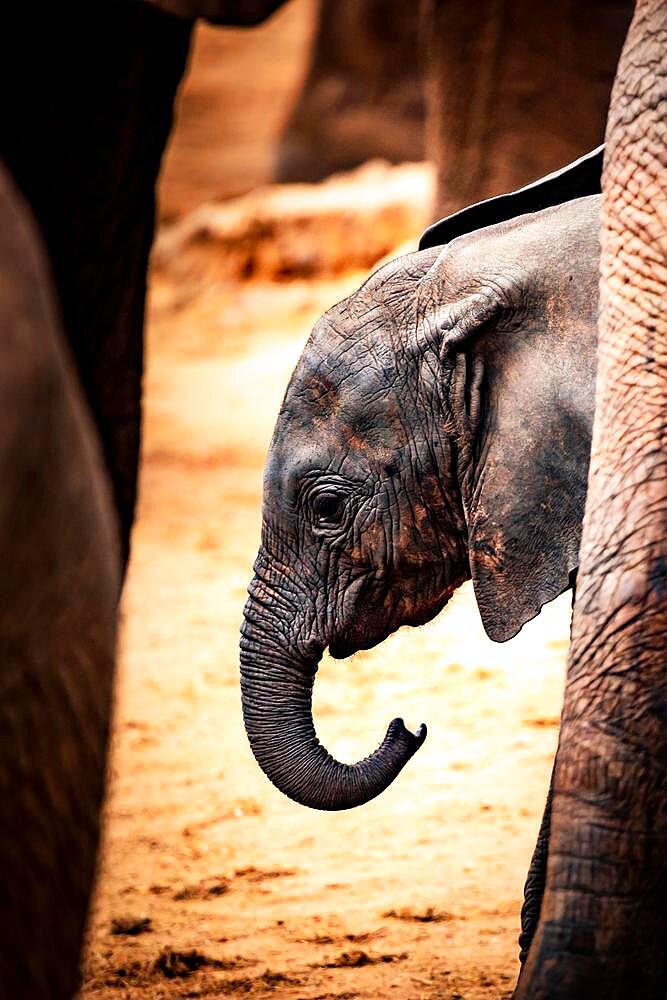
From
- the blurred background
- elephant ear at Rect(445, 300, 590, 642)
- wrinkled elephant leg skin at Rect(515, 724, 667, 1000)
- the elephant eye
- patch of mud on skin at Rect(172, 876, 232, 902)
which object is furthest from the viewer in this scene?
patch of mud on skin at Rect(172, 876, 232, 902)

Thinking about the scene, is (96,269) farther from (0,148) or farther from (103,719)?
(103,719)

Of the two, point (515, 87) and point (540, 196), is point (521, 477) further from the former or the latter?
point (515, 87)

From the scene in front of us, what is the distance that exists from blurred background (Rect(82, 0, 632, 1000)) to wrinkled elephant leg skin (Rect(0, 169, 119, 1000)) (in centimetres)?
159

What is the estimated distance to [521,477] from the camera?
8.09 feet

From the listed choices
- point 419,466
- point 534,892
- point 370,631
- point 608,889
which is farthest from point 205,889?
point 608,889

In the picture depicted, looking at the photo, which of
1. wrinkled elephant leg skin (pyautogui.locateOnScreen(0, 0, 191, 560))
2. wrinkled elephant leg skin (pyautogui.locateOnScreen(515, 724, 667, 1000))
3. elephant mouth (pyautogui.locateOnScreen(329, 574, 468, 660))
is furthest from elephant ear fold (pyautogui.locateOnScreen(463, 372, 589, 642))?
wrinkled elephant leg skin (pyautogui.locateOnScreen(0, 0, 191, 560))

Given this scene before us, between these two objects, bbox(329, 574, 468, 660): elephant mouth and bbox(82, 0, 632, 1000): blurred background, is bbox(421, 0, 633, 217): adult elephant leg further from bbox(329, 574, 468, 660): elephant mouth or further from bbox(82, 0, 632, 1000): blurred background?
bbox(329, 574, 468, 660): elephant mouth

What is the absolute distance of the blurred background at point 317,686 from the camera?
9.98 ft

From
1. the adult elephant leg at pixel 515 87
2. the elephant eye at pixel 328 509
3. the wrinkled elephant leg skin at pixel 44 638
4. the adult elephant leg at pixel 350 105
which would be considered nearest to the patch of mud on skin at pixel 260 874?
the elephant eye at pixel 328 509

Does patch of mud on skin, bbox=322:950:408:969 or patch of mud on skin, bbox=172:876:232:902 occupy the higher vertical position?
patch of mud on skin, bbox=172:876:232:902

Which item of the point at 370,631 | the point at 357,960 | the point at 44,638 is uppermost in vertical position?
the point at 370,631

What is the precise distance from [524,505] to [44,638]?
1.32 metres

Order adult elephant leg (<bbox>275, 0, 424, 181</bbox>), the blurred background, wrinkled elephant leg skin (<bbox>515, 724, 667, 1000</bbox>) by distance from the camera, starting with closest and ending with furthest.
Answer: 1. wrinkled elephant leg skin (<bbox>515, 724, 667, 1000</bbox>)
2. the blurred background
3. adult elephant leg (<bbox>275, 0, 424, 181</bbox>)

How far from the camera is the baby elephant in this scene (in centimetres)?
246
